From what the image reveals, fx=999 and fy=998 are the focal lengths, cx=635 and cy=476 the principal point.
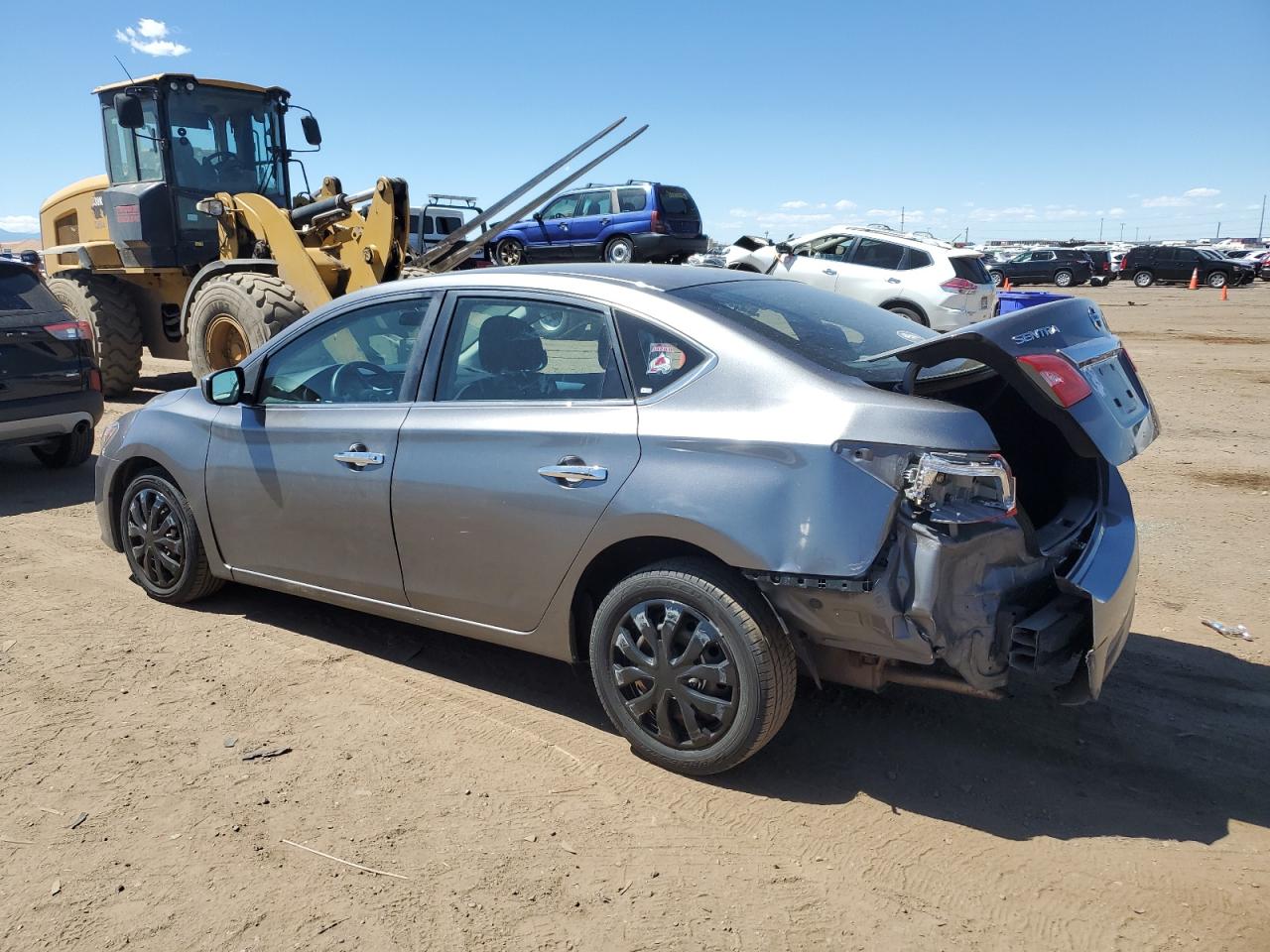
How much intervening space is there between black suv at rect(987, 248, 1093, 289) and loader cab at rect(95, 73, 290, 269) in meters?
33.9

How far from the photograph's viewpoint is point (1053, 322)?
3.36 metres

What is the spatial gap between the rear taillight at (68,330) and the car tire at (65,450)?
0.78 m

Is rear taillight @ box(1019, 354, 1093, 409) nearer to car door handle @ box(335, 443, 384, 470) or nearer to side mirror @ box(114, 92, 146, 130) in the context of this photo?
car door handle @ box(335, 443, 384, 470)

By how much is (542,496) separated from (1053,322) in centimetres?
185

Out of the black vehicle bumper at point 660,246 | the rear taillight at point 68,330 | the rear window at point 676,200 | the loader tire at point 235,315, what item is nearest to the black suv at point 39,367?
the rear taillight at point 68,330

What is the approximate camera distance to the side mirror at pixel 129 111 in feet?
31.5

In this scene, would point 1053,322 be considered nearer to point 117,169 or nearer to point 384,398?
point 384,398

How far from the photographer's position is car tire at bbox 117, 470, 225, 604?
4895mm

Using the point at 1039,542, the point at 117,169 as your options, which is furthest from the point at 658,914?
the point at 117,169

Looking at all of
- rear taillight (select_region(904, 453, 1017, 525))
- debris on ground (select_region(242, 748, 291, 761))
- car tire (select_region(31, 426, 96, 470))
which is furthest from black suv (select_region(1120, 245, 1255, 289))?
debris on ground (select_region(242, 748, 291, 761))

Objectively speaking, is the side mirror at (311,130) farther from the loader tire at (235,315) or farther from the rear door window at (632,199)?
the rear door window at (632,199)

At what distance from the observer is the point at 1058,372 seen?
10.2 ft

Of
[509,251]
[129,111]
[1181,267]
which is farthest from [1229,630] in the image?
[1181,267]

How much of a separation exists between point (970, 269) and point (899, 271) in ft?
3.35
